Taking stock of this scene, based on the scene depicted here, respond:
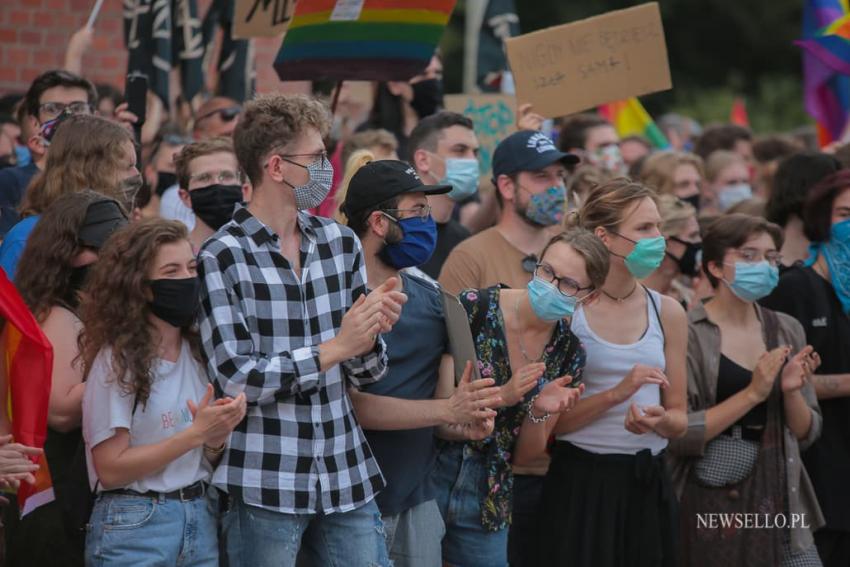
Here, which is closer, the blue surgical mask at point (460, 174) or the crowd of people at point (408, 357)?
the crowd of people at point (408, 357)

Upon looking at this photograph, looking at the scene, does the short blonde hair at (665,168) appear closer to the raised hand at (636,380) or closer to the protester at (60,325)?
the raised hand at (636,380)

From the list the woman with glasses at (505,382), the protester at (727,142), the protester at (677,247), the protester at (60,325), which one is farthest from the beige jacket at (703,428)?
the protester at (727,142)

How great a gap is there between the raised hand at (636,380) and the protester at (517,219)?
809 millimetres

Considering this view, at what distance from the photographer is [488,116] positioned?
8.59 m

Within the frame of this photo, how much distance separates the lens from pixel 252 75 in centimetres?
887

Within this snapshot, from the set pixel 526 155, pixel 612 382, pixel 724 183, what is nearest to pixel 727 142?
pixel 724 183

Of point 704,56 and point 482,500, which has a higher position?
point 704,56

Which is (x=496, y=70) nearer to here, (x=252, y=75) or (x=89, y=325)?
(x=252, y=75)

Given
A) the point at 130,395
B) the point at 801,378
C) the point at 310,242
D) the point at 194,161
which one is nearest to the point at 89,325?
the point at 130,395

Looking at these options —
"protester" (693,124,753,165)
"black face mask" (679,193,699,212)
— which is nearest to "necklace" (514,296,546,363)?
"black face mask" (679,193,699,212)

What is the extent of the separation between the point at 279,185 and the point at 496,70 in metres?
5.04

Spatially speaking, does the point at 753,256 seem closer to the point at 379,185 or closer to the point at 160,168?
the point at 379,185

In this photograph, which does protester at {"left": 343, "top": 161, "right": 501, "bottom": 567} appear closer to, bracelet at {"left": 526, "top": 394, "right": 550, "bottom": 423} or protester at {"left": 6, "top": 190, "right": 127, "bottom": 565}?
bracelet at {"left": 526, "top": 394, "right": 550, "bottom": 423}

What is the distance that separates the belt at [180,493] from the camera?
14.2ft
